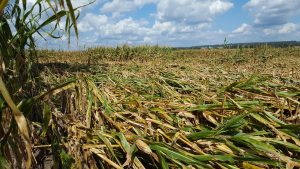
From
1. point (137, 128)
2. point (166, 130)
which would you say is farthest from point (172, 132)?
point (137, 128)

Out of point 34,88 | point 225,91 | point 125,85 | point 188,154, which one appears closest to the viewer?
point 188,154

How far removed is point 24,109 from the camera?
4.83ft

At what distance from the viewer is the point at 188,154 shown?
179 cm

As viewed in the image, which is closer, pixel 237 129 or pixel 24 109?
pixel 24 109

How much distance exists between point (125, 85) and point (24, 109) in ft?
6.07

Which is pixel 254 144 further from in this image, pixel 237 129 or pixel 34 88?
pixel 34 88

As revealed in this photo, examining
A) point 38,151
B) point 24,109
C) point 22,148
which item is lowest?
point 38,151

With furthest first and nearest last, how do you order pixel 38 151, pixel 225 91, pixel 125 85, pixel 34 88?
pixel 125 85, pixel 225 91, pixel 34 88, pixel 38 151

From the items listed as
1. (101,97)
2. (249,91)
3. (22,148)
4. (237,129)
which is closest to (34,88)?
(101,97)

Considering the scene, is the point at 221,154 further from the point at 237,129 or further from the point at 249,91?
the point at 249,91

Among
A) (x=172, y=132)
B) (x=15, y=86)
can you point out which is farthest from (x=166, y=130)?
(x=15, y=86)

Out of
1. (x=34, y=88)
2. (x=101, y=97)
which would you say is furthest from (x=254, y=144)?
(x=34, y=88)

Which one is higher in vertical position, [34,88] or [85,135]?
[34,88]

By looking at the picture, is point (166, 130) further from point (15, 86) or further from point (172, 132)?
point (15, 86)
